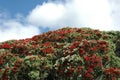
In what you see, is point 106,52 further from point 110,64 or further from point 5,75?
point 5,75

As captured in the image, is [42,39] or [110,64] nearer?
[110,64]

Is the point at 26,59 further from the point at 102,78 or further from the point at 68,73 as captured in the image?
the point at 102,78

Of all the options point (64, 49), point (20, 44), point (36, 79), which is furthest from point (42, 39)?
point (36, 79)

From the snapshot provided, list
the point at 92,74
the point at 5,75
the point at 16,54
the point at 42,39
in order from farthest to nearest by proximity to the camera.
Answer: the point at 42,39, the point at 16,54, the point at 5,75, the point at 92,74

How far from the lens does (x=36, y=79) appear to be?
31.6 m

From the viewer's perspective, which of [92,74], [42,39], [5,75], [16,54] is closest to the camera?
[92,74]

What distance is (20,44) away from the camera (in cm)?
3728

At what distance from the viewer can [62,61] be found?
31656 mm

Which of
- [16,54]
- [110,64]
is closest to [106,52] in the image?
[110,64]

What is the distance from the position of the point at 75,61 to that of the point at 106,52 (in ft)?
10.4

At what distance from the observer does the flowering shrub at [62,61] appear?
1207 inches

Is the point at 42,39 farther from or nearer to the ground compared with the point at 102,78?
farther from the ground

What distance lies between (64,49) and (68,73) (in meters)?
3.67

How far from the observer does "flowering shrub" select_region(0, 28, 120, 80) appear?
30656 millimetres
